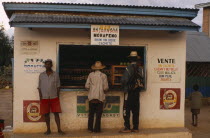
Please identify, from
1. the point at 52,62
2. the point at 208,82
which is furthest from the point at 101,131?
the point at 208,82

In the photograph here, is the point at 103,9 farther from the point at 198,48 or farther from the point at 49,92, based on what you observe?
the point at 198,48

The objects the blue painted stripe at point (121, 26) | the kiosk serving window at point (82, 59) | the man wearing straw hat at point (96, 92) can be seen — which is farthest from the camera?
the kiosk serving window at point (82, 59)

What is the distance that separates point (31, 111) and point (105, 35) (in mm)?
2475

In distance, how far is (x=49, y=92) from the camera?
6.85 meters

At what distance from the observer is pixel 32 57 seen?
7215mm

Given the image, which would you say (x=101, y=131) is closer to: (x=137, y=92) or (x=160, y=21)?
(x=137, y=92)

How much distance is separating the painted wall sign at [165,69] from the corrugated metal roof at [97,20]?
3.19ft

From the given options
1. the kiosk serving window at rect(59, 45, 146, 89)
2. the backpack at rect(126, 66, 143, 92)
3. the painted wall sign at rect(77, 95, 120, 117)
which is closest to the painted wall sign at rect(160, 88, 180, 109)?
the backpack at rect(126, 66, 143, 92)

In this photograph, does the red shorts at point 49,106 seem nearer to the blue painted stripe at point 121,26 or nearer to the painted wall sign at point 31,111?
the painted wall sign at point 31,111

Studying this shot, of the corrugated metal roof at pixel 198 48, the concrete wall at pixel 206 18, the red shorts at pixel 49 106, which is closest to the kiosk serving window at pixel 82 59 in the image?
the red shorts at pixel 49 106

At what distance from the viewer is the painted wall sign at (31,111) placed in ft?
23.7

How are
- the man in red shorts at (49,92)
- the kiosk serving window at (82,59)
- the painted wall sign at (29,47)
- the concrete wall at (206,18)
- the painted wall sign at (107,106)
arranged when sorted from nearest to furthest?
the man in red shorts at (49,92)
the painted wall sign at (29,47)
the painted wall sign at (107,106)
the kiosk serving window at (82,59)
the concrete wall at (206,18)

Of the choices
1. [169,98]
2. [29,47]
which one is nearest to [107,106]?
[169,98]

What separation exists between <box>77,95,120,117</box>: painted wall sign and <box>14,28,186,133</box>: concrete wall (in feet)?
0.35
